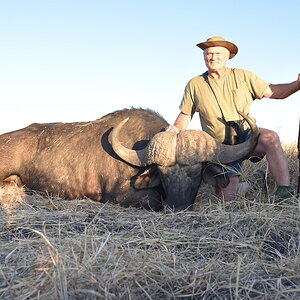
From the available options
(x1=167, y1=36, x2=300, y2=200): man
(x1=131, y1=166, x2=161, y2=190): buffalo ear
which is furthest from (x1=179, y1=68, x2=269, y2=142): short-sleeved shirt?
(x1=131, y1=166, x2=161, y2=190): buffalo ear

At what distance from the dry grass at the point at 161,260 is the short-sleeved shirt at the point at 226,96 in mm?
2170

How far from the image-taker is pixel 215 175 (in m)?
4.85

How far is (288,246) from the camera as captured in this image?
2.55 meters

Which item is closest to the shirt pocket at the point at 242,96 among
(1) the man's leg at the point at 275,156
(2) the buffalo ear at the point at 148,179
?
(1) the man's leg at the point at 275,156

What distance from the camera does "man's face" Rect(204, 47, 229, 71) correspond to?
5359mm

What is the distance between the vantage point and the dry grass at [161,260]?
1.85m

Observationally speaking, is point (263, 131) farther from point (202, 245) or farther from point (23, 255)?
point (23, 255)

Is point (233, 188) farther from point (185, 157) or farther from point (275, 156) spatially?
point (185, 157)

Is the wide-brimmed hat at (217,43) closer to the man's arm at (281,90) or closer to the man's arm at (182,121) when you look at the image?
the man's arm at (281,90)

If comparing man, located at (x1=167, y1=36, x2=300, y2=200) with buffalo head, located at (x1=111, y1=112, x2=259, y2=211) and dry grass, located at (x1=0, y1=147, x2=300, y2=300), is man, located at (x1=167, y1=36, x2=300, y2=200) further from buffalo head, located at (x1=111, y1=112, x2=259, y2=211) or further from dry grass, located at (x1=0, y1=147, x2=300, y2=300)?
dry grass, located at (x1=0, y1=147, x2=300, y2=300)

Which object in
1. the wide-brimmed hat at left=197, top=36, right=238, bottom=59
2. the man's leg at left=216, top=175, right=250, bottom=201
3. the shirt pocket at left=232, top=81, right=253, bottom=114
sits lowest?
the man's leg at left=216, top=175, right=250, bottom=201

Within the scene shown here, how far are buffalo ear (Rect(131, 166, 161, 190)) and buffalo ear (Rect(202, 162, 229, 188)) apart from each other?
54cm

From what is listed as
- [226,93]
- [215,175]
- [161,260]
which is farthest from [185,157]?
[161,260]

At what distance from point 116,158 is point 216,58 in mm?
1748
